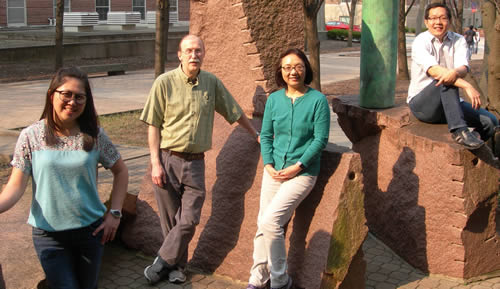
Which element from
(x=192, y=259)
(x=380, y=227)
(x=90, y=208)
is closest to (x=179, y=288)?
(x=192, y=259)

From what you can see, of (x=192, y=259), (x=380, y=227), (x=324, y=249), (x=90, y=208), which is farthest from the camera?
(x=380, y=227)

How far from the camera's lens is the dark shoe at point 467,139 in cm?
449

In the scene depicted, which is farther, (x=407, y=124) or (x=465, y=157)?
(x=407, y=124)

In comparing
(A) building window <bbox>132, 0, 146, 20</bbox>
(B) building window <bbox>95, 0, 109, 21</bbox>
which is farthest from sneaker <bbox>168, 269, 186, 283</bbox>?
(A) building window <bbox>132, 0, 146, 20</bbox>

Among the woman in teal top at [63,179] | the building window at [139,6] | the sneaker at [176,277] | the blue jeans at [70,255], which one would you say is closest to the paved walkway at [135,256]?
the sneaker at [176,277]

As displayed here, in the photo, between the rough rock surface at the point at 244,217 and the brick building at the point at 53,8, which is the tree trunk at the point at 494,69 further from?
the brick building at the point at 53,8

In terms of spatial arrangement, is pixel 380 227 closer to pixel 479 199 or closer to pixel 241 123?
pixel 479 199

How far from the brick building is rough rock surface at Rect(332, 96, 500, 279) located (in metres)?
26.1

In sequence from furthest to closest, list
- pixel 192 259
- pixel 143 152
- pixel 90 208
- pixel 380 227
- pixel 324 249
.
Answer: pixel 143 152
pixel 380 227
pixel 192 259
pixel 324 249
pixel 90 208

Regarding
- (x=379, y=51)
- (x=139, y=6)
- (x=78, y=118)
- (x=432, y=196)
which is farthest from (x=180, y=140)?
(x=139, y=6)

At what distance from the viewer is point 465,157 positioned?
4594 millimetres

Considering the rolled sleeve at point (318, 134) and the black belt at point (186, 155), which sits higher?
the rolled sleeve at point (318, 134)

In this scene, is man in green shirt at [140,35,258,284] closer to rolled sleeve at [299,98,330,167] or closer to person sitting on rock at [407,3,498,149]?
rolled sleeve at [299,98,330,167]

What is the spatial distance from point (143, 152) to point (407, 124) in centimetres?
439
